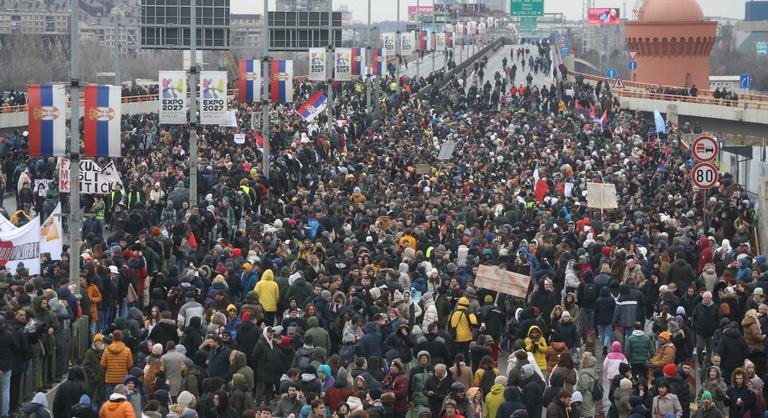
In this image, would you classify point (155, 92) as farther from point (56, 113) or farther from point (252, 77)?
point (56, 113)

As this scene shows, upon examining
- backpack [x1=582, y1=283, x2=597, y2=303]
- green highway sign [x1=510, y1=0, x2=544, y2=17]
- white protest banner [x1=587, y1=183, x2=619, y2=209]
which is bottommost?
backpack [x1=582, y1=283, x2=597, y2=303]

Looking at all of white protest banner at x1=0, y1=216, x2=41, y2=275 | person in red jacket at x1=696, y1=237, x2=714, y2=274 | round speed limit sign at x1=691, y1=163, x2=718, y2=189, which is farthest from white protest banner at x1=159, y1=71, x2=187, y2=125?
person in red jacket at x1=696, y1=237, x2=714, y2=274

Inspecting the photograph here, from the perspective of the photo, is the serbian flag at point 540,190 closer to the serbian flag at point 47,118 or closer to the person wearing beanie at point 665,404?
the serbian flag at point 47,118

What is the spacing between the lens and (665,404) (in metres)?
16.4

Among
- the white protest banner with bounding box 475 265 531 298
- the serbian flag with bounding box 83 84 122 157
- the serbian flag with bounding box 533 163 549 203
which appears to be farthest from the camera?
the serbian flag with bounding box 533 163 549 203

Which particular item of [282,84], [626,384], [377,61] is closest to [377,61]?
[377,61]

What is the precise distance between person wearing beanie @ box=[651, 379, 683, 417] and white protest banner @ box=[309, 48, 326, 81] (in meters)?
35.9

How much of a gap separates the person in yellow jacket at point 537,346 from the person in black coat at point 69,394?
517 cm

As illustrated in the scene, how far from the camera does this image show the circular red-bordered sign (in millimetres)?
27609

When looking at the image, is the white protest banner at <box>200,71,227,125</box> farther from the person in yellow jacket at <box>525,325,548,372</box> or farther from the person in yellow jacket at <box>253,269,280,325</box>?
the person in yellow jacket at <box>525,325,548,372</box>

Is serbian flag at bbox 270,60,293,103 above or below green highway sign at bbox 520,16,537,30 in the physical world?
below

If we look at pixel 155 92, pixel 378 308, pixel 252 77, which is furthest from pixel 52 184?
pixel 155 92

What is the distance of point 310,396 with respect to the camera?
620 inches

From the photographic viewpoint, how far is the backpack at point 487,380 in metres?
17.2
